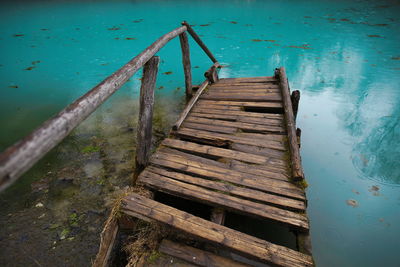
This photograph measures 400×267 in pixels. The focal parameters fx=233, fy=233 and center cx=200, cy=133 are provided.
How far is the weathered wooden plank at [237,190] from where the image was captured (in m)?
2.36

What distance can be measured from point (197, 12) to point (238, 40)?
8657 millimetres

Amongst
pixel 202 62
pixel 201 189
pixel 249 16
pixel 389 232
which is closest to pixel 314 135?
pixel 389 232

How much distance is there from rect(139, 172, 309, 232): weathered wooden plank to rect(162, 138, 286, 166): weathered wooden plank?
66cm

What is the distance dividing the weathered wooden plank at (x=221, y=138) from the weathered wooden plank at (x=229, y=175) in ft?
2.06

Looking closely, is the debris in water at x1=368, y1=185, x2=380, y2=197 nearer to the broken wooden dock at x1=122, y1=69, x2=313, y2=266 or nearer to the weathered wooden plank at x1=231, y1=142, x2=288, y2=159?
the broken wooden dock at x1=122, y1=69, x2=313, y2=266

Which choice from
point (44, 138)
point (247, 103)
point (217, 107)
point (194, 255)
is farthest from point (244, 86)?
point (44, 138)

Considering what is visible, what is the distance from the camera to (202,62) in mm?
9336

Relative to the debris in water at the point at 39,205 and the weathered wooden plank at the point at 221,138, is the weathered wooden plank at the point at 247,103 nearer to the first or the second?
the weathered wooden plank at the point at 221,138

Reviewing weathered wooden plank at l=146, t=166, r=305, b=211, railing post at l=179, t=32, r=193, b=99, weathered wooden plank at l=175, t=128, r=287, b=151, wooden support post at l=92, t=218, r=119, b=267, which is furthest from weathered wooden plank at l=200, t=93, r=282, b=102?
wooden support post at l=92, t=218, r=119, b=267

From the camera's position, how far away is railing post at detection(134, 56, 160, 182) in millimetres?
2834

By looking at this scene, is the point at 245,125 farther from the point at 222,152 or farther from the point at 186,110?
the point at 186,110

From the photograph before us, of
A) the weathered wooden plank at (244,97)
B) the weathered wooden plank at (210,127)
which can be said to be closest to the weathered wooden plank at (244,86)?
the weathered wooden plank at (244,97)

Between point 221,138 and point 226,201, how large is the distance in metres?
1.26

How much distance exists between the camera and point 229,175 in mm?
2736
